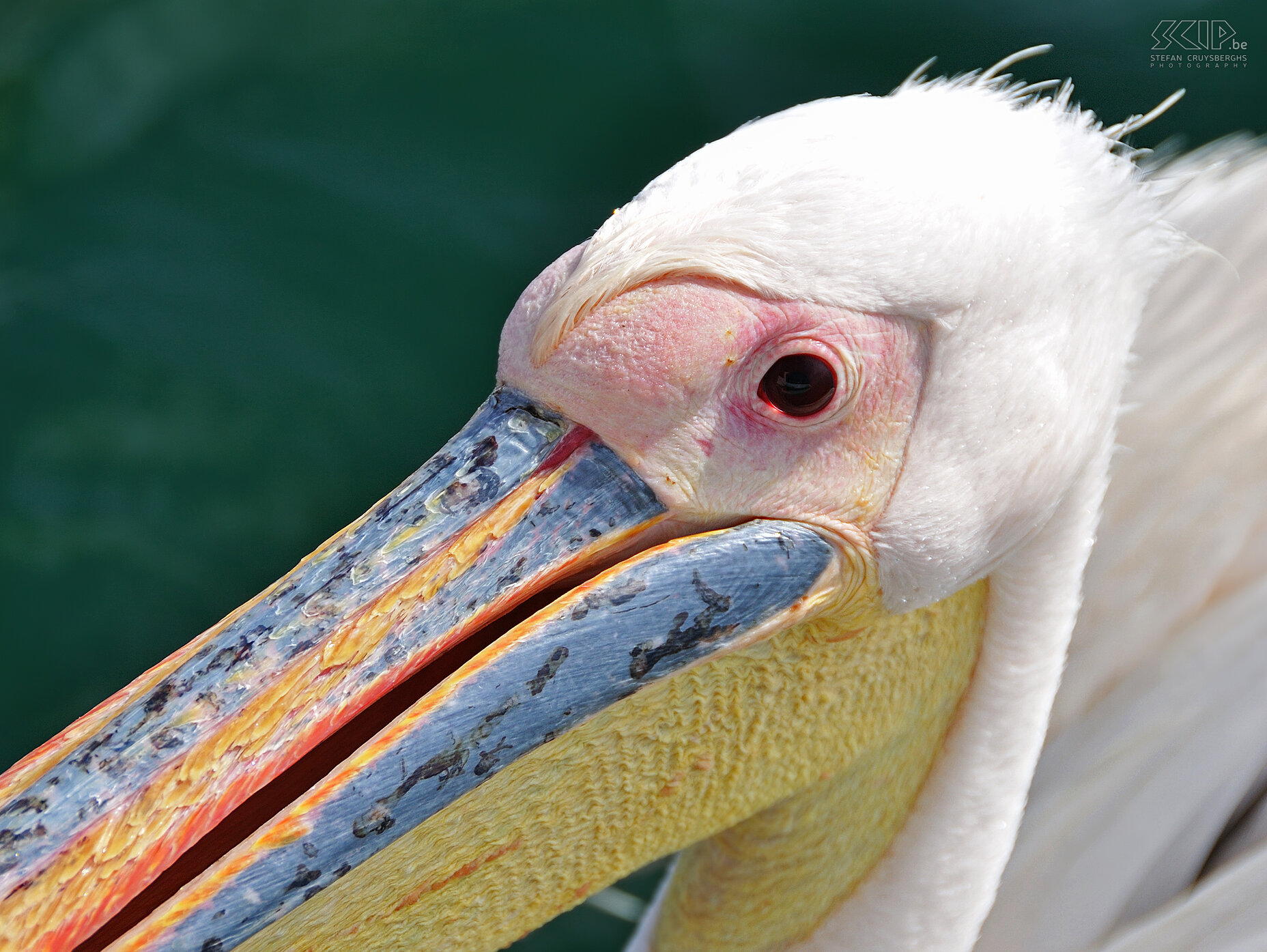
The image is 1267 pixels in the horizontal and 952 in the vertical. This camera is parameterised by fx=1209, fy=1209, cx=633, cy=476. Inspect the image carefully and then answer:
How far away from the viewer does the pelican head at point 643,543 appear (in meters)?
1.17

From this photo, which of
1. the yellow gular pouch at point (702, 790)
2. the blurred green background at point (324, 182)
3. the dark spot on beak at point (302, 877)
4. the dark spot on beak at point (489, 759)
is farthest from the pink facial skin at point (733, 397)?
the blurred green background at point (324, 182)

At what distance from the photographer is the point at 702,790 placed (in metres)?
1.49

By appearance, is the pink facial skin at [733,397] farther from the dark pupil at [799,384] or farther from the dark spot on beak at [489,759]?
the dark spot on beak at [489,759]

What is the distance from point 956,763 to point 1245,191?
1.24m

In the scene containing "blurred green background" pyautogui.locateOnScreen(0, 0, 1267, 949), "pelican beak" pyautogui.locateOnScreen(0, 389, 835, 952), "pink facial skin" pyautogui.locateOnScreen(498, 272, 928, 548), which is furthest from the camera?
"blurred green background" pyautogui.locateOnScreen(0, 0, 1267, 949)

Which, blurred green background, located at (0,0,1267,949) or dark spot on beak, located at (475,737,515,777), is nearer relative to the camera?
dark spot on beak, located at (475,737,515,777)

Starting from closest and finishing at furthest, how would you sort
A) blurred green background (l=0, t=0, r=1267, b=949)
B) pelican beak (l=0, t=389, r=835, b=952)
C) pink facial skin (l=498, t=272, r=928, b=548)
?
pelican beak (l=0, t=389, r=835, b=952)
pink facial skin (l=498, t=272, r=928, b=548)
blurred green background (l=0, t=0, r=1267, b=949)

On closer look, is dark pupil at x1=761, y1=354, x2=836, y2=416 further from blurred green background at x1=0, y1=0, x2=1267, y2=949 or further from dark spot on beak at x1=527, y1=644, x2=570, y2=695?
blurred green background at x1=0, y1=0, x2=1267, y2=949

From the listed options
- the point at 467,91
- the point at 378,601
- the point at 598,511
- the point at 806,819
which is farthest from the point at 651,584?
the point at 467,91

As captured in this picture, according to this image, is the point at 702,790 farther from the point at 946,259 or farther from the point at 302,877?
the point at 946,259

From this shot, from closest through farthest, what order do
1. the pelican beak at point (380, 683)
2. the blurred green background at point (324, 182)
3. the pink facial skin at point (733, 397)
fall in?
the pelican beak at point (380, 683) → the pink facial skin at point (733, 397) → the blurred green background at point (324, 182)

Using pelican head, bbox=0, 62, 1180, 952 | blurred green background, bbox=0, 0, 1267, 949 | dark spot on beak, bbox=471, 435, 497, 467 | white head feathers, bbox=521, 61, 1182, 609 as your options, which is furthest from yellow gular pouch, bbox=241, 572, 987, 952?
blurred green background, bbox=0, 0, 1267, 949

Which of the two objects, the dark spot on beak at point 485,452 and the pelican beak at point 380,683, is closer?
the pelican beak at point 380,683

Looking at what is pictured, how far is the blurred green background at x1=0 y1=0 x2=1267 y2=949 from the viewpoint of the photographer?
3225 mm
